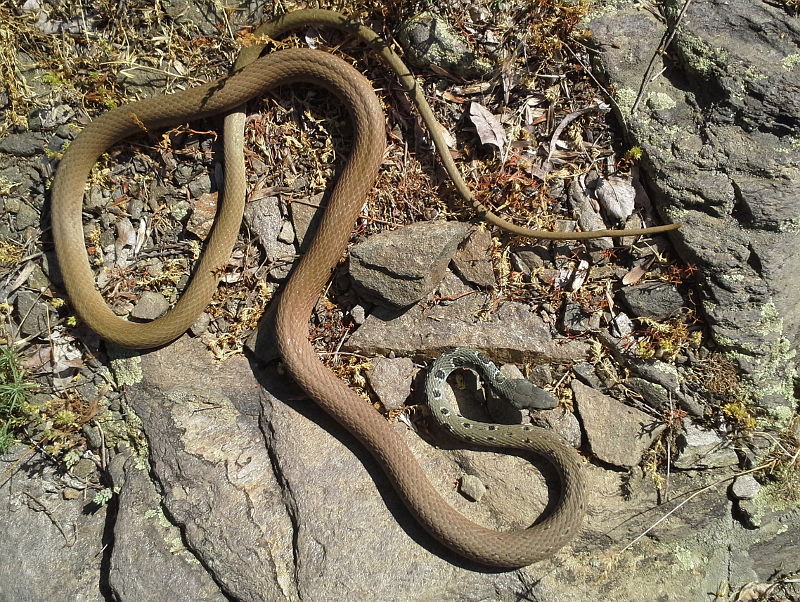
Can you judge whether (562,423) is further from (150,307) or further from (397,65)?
(150,307)

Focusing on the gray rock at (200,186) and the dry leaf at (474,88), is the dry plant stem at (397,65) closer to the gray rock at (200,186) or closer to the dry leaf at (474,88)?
the dry leaf at (474,88)

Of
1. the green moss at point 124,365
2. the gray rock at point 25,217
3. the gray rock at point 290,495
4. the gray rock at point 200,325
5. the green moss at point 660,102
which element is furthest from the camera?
the gray rock at point 25,217

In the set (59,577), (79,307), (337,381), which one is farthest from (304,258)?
(59,577)

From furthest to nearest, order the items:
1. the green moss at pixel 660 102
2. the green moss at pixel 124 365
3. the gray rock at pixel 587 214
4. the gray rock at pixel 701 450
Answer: the green moss at pixel 124 365, the gray rock at pixel 587 214, the green moss at pixel 660 102, the gray rock at pixel 701 450

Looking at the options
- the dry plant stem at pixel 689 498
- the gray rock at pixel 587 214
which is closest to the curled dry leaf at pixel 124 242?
the gray rock at pixel 587 214

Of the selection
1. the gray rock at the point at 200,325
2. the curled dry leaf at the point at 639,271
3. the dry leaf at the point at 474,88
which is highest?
the dry leaf at the point at 474,88

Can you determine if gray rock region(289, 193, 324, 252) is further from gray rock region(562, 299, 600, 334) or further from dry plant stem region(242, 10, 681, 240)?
gray rock region(562, 299, 600, 334)

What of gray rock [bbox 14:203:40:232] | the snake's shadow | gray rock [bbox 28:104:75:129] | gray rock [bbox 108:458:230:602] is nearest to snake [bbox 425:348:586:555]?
the snake's shadow

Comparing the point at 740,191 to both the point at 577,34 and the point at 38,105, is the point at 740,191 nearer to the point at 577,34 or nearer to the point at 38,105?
the point at 577,34
